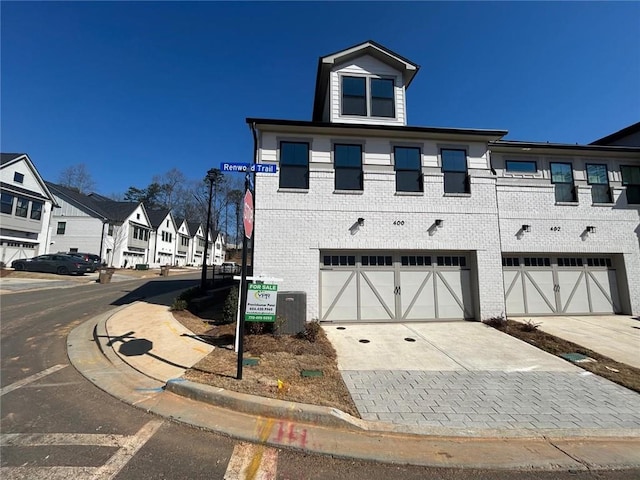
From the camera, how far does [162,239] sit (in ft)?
153

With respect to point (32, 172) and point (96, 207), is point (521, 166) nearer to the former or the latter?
point (32, 172)

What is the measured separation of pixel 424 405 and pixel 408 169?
8.32m

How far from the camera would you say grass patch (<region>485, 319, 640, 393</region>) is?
20.4 feet

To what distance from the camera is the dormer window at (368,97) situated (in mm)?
12047

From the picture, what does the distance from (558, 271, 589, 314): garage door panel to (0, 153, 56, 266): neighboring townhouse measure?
40969mm

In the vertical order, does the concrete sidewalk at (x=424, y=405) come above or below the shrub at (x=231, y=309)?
below

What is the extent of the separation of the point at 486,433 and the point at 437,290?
700cm

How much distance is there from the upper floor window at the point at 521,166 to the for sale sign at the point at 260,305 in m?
11.5

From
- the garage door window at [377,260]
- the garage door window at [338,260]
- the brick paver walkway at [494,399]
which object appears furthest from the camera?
the garage door window at [377,260]

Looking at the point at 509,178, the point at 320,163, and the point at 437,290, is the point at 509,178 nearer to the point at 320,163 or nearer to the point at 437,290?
the point at 437,290

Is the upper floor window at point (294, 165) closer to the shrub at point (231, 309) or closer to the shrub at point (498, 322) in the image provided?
the shrub at point (231, 309)

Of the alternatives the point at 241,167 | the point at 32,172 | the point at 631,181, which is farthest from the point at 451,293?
the point at 32,172

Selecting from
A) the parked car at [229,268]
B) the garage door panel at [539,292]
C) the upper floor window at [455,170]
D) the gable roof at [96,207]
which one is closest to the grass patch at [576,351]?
the garage door panel at [539,292]

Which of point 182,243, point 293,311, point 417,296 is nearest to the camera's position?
point 293,311
